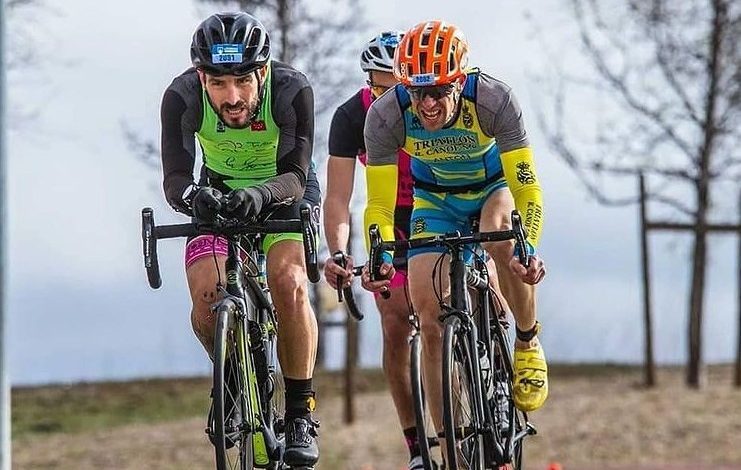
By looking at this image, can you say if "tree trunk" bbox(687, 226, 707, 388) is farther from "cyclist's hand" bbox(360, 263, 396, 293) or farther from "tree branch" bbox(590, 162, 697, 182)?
"cyclist's hand" bbox(360, 263, 396, 293)

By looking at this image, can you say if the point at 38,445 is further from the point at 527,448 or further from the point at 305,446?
the point at 305,446

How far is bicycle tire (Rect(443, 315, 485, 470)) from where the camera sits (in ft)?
29.2

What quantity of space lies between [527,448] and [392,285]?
9.74 m

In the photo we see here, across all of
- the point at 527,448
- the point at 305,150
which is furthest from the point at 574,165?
the point at 305,150

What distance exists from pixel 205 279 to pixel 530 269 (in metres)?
1.73

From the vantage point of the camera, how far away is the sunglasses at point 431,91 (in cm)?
900

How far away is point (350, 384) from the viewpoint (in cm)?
2036

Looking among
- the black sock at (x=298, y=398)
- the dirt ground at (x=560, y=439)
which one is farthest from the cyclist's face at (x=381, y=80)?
the dirt ground at (x=560, y=439)

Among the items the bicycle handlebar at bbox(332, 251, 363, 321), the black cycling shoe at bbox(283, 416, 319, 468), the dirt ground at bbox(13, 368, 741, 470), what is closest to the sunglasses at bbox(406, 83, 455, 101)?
the bicycle handlebar at bbox(332, 251, 363, 321)

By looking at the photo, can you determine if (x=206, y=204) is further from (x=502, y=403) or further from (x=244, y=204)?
(x=502, y=403)

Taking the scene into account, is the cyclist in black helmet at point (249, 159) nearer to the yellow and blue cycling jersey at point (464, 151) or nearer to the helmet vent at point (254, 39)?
the helmet vent at point (254, 39)

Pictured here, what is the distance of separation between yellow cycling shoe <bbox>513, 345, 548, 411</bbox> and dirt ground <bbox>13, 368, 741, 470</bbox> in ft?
29.3

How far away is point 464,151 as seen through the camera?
31.2 ft

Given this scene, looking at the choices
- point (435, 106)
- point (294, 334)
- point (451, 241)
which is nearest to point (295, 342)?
point (294, 334)
